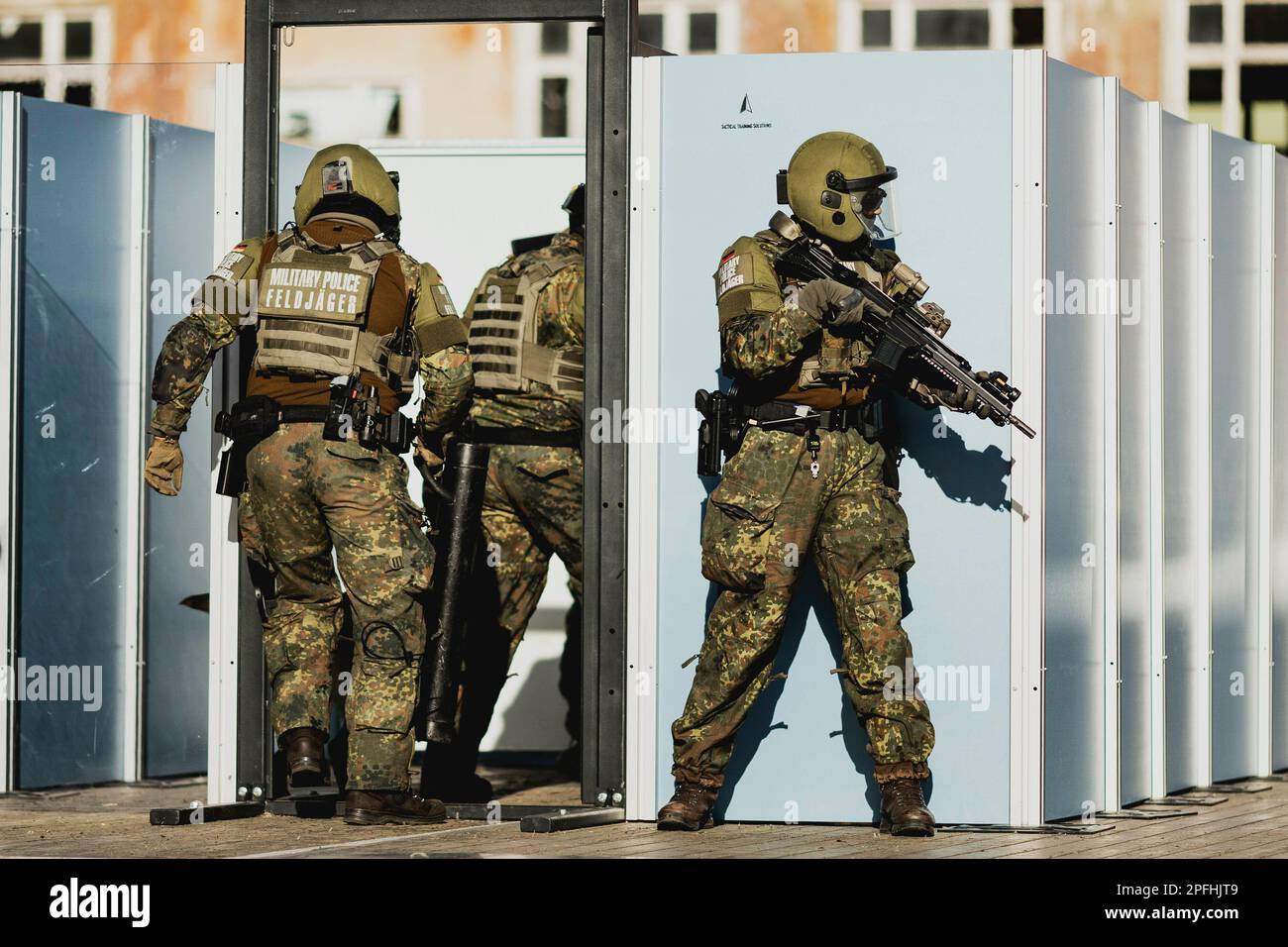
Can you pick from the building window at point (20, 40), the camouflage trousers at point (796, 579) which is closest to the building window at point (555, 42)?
the building window at point (20, 40)

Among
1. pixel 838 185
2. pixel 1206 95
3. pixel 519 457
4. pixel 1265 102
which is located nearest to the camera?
pixel 838 185

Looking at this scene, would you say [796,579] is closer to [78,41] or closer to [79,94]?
[79,94]

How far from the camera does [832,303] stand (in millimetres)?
6637

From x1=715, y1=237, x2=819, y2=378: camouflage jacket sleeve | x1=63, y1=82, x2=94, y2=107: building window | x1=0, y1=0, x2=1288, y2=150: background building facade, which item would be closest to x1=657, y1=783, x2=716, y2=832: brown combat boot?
x1=715, y1=237, x2=819, y2=378: camouflage jacket sleeve

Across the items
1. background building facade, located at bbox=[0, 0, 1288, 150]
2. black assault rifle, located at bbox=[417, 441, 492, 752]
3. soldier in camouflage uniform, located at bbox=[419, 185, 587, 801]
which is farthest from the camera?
background building facade, located at bbox=[0, 0, 1288, 150]

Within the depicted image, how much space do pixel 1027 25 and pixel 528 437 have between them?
8.55 m

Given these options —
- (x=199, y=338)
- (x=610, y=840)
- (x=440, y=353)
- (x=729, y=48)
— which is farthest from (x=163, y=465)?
(x=729, y=48)

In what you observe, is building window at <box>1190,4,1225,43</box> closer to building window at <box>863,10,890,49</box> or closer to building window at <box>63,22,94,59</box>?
building window at <box>863,10,890,49</box>

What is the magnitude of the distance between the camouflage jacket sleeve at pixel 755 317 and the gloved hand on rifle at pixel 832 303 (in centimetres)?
3

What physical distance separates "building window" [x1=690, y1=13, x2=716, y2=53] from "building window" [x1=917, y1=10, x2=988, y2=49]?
1.44 metres

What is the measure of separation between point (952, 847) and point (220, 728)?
2.51 metres

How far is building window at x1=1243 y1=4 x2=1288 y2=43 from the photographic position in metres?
15.4

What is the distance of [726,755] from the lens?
273 inches
